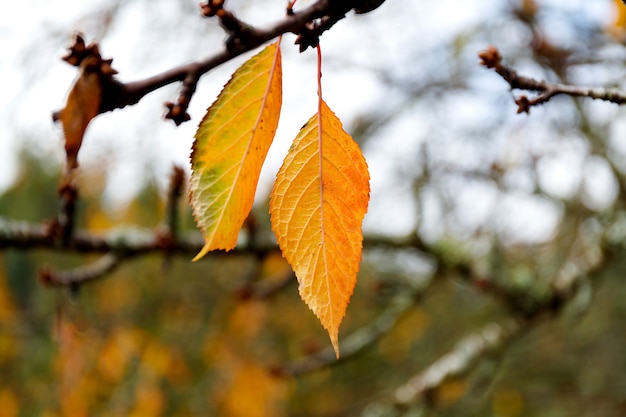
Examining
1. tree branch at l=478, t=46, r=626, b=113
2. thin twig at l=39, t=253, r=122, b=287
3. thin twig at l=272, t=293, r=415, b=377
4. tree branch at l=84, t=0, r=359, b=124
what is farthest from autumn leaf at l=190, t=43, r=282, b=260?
thin twig at l=272, t=293, r=415, b=377

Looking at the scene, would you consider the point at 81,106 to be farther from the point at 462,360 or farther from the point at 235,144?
the point at 462,360

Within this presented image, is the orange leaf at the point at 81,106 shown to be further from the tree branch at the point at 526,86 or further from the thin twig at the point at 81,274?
the thin twig at the point at 81,274

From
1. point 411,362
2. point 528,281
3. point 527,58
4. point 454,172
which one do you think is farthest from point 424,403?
point 411,362

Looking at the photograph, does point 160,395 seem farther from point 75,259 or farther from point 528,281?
point 528,281

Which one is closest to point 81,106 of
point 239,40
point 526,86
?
point 239,40

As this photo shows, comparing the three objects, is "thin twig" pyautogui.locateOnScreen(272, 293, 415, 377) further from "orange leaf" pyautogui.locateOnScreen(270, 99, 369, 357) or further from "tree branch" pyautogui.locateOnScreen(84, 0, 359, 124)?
"tree branch" pyautogui.locateOnScreen(84, 0, 359, 124)
